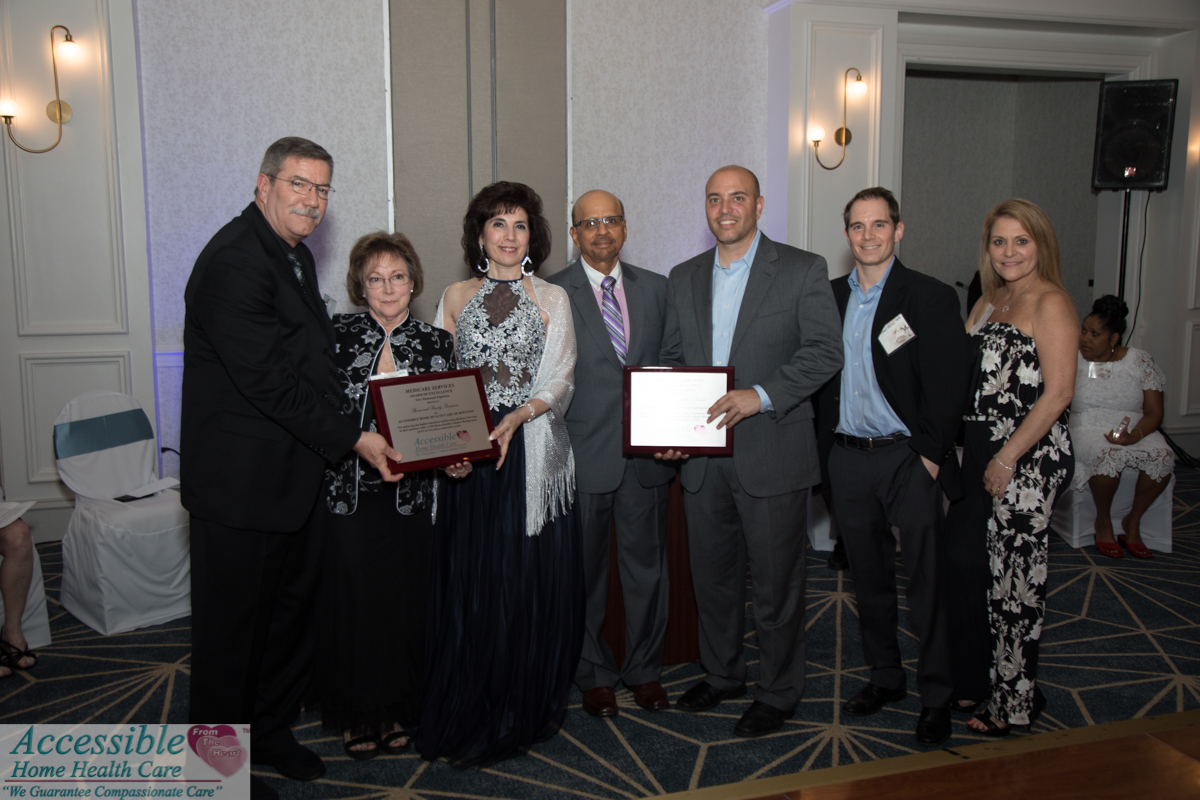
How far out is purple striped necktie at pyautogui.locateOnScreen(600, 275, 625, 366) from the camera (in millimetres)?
2709

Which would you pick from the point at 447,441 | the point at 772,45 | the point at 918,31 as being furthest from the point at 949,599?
the point at 918,31

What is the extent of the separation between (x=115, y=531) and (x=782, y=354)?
3087 mm

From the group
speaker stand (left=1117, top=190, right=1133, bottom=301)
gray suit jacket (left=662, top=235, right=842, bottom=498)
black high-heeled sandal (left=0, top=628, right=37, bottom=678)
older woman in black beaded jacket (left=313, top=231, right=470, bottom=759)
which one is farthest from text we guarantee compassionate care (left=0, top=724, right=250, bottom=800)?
speaker stand (left=1117, top=190, right=1133, bottom=301)

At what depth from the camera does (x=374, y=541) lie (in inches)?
94.1

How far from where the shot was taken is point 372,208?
4871mm

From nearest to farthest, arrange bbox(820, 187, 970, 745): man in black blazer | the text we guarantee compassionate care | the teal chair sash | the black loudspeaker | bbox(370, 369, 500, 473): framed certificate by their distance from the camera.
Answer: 1. the text we guarantee compassionate care
2. bbox(370, 369, 500, 473): framed certificate
3. bbox(820, 187, 970, 745): man in black blazer
4. the teal chair sash
5. the black loudspeaker

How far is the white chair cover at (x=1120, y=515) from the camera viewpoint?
4496 millimetres

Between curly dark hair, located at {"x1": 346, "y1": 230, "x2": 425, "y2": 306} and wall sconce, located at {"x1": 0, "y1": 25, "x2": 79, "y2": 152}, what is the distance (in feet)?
11.0

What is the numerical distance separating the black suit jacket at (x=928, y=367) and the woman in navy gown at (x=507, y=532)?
106 cm

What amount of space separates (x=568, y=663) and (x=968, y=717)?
1.39 meters

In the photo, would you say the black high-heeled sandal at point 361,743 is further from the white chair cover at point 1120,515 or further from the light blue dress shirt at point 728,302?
the white chair cover at point 1120,515

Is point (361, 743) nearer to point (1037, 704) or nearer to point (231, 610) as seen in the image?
point (231, 610)

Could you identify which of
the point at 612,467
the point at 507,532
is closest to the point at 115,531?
the point at 507,532

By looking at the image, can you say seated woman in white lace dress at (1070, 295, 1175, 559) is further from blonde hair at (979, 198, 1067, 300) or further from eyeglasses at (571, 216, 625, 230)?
eyeglasses at (571, 216, 625, 230)
